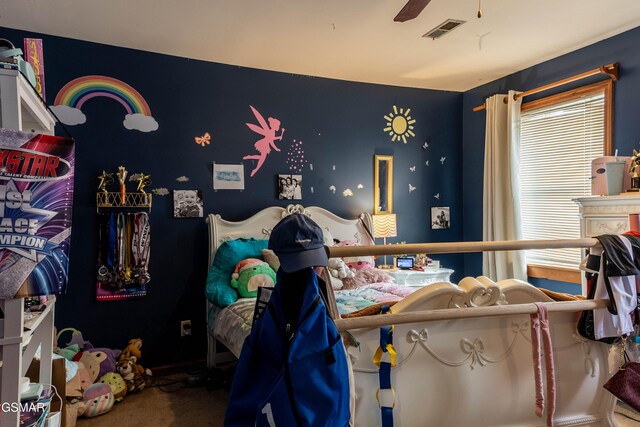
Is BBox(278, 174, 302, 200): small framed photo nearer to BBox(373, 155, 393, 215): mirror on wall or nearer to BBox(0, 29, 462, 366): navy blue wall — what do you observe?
BBox(0, 29, 462, 366): navy blue wall

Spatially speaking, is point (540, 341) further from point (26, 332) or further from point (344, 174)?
point (344, 174)

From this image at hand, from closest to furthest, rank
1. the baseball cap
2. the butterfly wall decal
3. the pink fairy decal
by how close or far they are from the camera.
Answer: the baseball cap → the butterfly wall decal → the pink fairy decal

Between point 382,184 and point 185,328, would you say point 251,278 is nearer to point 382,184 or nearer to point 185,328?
point 185,328

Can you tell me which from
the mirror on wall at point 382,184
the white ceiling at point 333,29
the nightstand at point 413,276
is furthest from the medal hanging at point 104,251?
the mirror on wall at point 382,184

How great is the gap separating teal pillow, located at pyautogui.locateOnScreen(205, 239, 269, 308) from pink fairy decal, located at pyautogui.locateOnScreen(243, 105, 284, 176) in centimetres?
71

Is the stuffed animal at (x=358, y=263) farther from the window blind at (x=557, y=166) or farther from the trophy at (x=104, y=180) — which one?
the trophy at (x=104, y=180)

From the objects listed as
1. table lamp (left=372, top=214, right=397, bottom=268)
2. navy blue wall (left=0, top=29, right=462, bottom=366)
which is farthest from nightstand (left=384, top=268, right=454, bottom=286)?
navy blue wall (left=0, top=29, right=462, bottom=366)

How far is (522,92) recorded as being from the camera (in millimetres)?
3998

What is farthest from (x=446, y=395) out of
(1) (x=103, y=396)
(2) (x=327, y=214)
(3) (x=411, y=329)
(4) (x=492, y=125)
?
(4) (x=492, y=125)

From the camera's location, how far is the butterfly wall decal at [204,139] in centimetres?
365

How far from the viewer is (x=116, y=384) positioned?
294cm

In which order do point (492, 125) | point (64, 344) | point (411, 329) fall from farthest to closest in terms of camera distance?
point (492, 125) → point (64, 344) → point (411, 329)

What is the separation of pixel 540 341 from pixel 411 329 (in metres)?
0.46

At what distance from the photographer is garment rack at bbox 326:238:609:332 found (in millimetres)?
1383
